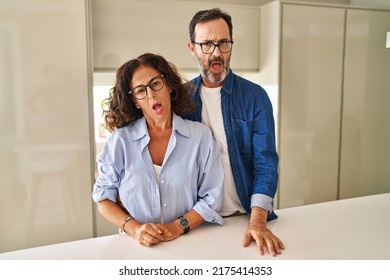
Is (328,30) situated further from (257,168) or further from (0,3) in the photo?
(0,3)

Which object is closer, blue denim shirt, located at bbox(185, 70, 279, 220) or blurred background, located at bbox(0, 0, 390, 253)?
blue denim shirt, located at bbox(185, 70, 279, 220)

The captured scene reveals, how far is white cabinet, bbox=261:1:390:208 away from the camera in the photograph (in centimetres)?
320

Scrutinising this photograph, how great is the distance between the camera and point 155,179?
1.37m

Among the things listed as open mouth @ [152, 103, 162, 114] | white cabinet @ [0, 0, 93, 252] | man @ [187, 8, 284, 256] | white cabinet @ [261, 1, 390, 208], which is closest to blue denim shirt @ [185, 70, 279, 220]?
man @ [187, 8, 284, 256]

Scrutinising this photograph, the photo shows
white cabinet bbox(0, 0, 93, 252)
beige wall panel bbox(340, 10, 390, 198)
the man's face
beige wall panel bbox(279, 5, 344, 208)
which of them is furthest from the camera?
beige wall panel bbox(340, 10, 390, 198)

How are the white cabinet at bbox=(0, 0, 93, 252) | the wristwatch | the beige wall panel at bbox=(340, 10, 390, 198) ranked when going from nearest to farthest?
1. the wristwatch
2. the white cabinet at bbox=(0, 0, 93, 252)
3. the beige wall panel at bbox=(340, 10, 390, 198)

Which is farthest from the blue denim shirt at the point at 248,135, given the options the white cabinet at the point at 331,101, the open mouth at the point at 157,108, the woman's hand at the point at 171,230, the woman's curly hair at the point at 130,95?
the white cabinet at the point at 331,101

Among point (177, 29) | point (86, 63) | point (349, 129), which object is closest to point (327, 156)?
point (349, 129)

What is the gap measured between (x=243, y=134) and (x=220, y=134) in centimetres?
9

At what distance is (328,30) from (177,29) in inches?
51.4

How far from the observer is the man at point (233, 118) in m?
1.50

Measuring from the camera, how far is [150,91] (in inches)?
54.1

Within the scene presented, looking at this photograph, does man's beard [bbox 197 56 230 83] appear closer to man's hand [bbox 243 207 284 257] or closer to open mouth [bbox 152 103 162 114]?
open mouth [bbox 152 103 162 114]

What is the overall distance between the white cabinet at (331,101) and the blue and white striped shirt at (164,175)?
1.92 metres
